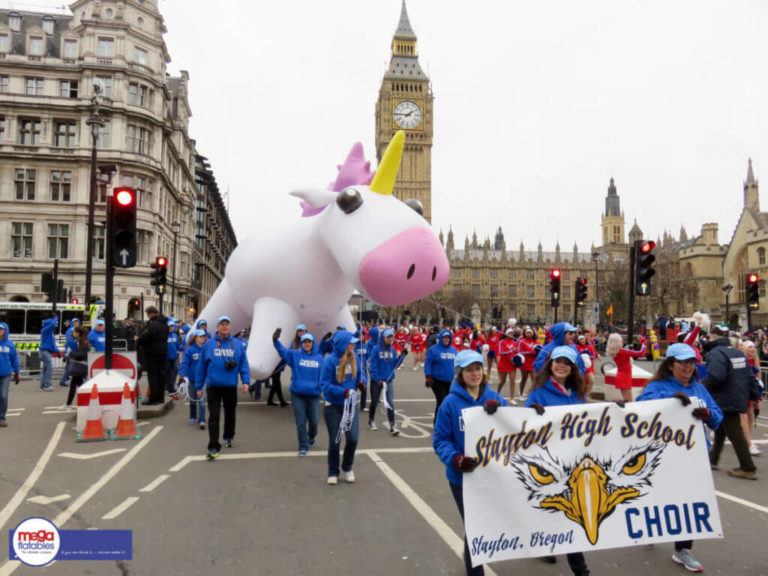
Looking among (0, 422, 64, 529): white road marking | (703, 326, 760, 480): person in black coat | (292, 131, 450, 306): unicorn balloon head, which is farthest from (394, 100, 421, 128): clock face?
(703, 326, 760, 480): person in black coat

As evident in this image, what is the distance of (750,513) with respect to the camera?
16.0ft

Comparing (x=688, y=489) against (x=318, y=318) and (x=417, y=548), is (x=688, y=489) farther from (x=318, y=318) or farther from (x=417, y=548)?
(x=318, y=318)

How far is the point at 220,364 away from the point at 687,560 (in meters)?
5.37

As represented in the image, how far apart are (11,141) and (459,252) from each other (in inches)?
3367

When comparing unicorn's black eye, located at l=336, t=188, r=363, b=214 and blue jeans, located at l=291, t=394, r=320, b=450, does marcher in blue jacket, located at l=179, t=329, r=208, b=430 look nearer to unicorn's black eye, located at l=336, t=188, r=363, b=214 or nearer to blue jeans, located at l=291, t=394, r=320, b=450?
blue jeans, located at l=291, t=394, r=320, b=450

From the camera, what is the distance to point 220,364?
6797mm

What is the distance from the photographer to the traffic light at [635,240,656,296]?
32.9 feet

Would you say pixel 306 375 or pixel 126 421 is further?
pixel 126 421

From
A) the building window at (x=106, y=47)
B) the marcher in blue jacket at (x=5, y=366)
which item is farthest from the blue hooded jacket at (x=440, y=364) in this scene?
the building window at (x=106, y=47)

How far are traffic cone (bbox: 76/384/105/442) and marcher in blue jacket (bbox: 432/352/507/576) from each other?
6237mm

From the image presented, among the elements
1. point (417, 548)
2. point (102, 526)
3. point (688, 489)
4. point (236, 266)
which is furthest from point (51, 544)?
point (236, 266)

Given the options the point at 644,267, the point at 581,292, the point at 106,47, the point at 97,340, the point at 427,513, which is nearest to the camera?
the point at 427,513

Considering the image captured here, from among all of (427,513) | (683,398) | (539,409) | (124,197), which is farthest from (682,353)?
(124,197)

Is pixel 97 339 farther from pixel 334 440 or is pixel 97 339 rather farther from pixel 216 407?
pixel 334 440
